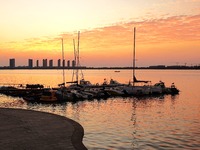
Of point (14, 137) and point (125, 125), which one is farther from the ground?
point (14, 137)

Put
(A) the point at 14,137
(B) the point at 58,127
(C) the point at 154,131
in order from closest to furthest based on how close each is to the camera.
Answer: (A) the point at 14,137, (B) the point at 58,127, (C) the point at 154,131

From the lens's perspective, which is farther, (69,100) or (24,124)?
(69,100)

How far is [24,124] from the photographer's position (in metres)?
19.3

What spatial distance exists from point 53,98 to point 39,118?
90.6ft

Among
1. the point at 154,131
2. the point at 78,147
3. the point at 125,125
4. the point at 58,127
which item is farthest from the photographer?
the point at 125,125

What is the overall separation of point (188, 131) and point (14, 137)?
624 inches

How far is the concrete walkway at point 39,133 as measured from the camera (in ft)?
46.3

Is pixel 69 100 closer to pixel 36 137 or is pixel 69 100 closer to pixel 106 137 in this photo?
pixel 106 137

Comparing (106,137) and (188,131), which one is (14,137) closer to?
(106,137)

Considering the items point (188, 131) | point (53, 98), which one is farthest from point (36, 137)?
point (53, 98)

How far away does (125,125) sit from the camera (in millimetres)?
28125

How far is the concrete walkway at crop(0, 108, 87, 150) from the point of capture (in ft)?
46.3

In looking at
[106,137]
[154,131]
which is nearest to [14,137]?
[106,137]

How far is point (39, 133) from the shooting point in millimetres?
16844
